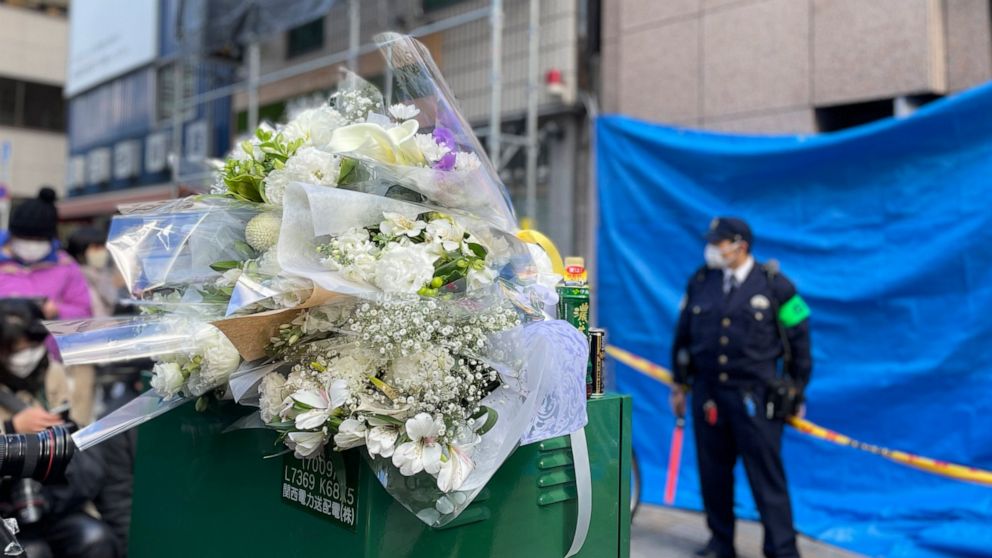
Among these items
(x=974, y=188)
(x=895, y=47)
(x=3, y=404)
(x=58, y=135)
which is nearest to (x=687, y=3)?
(x=895, y=47)

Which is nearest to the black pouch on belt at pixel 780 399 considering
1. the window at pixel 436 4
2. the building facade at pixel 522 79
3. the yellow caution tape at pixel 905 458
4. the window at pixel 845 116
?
the yellow caution tape at pixel 905 458

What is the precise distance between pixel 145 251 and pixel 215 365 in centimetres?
39

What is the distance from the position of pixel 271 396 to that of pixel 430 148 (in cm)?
60

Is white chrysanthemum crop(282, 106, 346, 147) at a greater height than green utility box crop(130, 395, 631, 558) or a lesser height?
greater

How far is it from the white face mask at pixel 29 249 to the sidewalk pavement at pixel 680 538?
12.8 ft

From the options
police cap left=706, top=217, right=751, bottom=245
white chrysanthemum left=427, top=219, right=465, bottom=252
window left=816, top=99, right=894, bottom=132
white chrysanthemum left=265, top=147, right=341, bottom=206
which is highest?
window left=816, top=99, right=894, bottom=132

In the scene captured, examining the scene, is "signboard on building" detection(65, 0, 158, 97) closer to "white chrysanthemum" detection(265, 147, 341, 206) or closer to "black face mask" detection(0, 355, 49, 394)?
"black face mask" detection(0, 355, 49, 394)

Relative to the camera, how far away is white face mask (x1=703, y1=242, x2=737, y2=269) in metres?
4.32

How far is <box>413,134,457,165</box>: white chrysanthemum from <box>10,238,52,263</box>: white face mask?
160 inches

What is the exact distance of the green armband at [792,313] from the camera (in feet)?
13.8

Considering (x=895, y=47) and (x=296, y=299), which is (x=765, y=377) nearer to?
(x=895, y=47)

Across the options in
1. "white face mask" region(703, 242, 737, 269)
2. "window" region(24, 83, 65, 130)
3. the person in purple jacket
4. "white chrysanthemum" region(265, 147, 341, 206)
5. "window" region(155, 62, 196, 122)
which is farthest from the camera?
"window" region(24, 83, 65, 130)

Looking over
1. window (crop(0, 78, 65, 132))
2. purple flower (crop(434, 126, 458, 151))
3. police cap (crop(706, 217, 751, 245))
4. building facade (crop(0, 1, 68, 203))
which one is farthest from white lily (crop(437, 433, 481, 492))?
window (crop(0, 78, 65, 132))

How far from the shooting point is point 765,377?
162 inches
